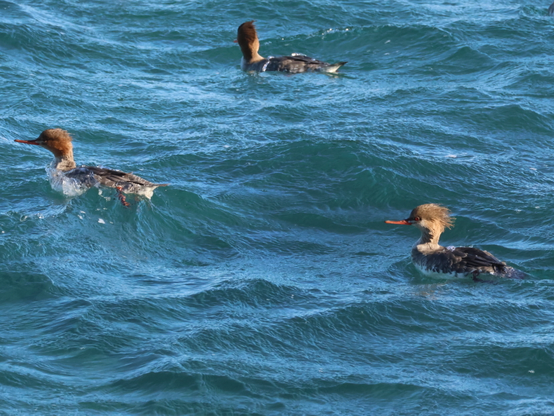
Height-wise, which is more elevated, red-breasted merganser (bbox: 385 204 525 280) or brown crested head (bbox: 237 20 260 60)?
brown crested head (bbox: 237 20 260 60)

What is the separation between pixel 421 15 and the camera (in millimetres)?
18438

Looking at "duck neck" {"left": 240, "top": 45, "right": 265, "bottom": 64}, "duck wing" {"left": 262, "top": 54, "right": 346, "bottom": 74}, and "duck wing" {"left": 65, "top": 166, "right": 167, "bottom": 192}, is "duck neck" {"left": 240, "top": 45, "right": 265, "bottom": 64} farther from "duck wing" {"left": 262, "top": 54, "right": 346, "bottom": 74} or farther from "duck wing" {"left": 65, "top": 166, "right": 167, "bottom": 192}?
"duck wing" {"left": 65, "top": 166, "right": 167, "bottom": 192}

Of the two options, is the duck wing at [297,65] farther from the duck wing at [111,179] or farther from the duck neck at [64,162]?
the duck wing at [111,179]

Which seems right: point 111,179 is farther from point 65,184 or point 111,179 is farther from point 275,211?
point 275,211

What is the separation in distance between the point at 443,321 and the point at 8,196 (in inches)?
233

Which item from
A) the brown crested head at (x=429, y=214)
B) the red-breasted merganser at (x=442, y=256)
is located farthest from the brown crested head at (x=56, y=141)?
the brown crested head at (x=429, y=214)

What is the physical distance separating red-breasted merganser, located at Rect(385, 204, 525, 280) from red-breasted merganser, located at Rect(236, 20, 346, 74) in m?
6.50

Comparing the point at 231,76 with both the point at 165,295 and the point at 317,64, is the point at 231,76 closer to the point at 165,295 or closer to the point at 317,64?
the point at 317,64

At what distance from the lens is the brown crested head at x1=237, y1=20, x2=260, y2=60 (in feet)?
53.4

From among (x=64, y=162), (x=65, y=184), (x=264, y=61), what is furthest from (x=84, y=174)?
(x=264, y=61)

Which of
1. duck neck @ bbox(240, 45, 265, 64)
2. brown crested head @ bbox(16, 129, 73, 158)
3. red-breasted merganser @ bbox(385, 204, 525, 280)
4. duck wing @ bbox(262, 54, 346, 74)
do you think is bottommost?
red-breasted merganser @ bbox(385, 204, 525, 280)

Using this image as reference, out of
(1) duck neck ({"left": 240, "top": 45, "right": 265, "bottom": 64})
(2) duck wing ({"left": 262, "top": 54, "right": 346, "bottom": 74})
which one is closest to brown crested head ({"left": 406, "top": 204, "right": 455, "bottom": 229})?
(2) duck wing ({"left": 262, "top": 54, "right": 346, "bottom": 74})

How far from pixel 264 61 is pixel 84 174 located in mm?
6534

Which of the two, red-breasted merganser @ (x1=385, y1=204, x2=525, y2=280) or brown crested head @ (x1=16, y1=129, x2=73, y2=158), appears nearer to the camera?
red-breasted merganser @ (x1=385, y1=204, x2=525, y2=280)
